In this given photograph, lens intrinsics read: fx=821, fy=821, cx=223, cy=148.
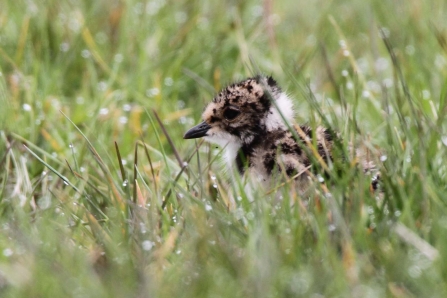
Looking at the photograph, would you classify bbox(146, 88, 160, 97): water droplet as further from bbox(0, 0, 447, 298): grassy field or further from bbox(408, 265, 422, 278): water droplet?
bbox(408, 265, 422, 278): water droplet

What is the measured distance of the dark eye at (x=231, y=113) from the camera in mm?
3596

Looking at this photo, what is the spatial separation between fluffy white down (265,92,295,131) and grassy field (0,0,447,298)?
0.91 ft

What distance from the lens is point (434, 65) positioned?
4750 mm

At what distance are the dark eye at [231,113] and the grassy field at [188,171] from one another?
27cm

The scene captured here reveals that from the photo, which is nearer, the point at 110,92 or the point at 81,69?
the point at 110,92

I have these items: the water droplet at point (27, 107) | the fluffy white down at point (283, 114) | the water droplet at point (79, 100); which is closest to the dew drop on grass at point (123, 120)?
the water droplet at point (79, 100)

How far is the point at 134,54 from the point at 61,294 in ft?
9.65

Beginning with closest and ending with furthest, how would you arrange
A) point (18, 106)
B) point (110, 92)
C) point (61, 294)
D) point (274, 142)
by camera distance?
point (61, 294) → point (274, 142) → point (18, 106) → point (110, 92)

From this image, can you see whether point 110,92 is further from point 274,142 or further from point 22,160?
point 274,142

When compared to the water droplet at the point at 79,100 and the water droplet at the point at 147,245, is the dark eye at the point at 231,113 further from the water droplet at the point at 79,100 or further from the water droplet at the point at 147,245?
the water droplet at the point at 147,245

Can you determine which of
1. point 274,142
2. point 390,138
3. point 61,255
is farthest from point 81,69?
point 61,255

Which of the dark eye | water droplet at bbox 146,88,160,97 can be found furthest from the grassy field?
the dark eye

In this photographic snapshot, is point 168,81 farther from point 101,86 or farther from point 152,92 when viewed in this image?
point 101,86

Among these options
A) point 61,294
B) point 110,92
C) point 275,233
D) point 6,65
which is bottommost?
point 275,233
